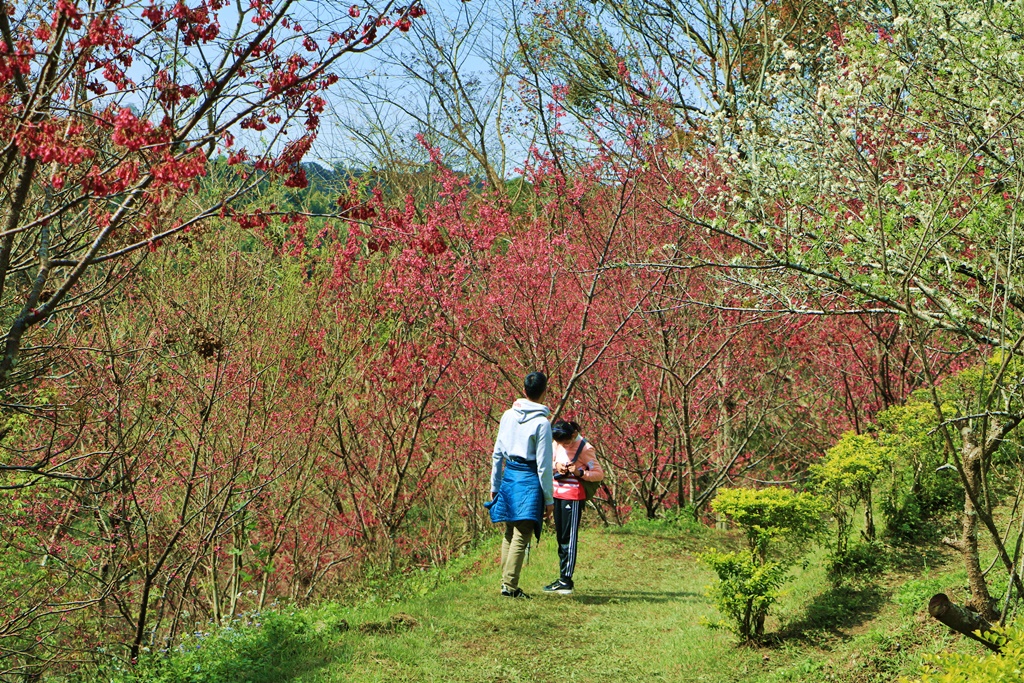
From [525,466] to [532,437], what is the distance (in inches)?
9.3

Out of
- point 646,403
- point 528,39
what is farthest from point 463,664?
point 528,39

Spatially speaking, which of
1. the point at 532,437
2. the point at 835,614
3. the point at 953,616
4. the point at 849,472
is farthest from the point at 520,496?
the point at 953,616

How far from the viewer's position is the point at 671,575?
28.5ft

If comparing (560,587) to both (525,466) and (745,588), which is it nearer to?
(525,466)

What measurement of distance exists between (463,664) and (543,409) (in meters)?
1.91

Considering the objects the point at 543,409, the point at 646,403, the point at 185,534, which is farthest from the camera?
the point at 646,403

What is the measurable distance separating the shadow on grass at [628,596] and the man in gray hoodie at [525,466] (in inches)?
39.3

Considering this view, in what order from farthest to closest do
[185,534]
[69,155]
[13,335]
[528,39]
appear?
[528,39] → [185,534] → [13,335] → [69,155]

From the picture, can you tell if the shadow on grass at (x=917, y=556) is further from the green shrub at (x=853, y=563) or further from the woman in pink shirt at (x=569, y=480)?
the woman in pink shirt at (x=569, y=480)

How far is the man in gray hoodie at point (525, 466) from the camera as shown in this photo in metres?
6.62

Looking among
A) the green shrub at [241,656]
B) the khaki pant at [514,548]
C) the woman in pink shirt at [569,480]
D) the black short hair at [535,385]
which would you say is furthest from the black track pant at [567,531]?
the green shrub at [241,656]

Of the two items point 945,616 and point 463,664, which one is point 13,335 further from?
point 945,616

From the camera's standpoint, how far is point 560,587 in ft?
24.3

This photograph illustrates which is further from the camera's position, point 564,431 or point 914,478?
point 914,478
